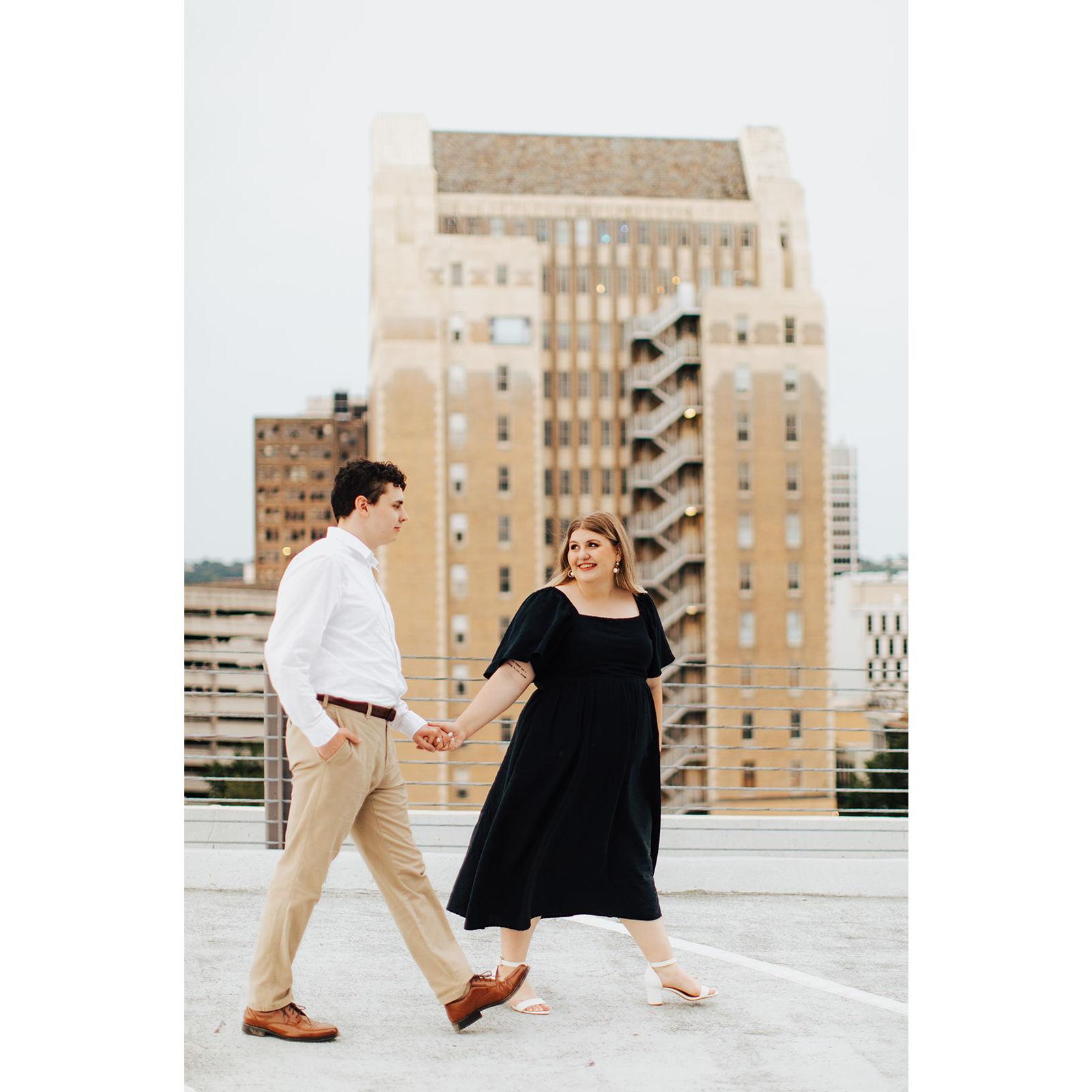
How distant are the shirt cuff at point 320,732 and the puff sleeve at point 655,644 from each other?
1.10 m

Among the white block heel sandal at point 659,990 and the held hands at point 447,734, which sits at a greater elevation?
the held hands at point 447,734

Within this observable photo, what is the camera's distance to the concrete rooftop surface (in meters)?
3.32

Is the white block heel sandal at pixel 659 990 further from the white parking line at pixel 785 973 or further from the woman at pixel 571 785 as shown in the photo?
the white parking line at pixel 785 973

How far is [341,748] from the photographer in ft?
11.5

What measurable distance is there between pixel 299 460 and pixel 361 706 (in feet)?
323

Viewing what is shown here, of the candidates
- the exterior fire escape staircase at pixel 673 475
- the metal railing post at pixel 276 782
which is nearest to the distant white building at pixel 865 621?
the exterior fire escape staircase at pixel 673 475

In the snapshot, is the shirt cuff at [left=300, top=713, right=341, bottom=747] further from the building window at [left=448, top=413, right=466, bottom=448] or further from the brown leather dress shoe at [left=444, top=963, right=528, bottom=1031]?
the building window at [left=448, top=413, right=466, bottom=448]

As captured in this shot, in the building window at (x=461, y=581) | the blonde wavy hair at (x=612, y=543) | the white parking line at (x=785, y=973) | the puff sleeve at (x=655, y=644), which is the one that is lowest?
the building window at (x=461, y=581)

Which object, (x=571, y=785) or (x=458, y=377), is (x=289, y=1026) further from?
(x=458, y=377)

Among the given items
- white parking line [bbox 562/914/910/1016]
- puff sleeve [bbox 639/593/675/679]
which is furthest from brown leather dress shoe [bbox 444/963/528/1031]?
puff sleeve [bbox 639/593/675/679]

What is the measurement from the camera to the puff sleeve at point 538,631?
3.92m

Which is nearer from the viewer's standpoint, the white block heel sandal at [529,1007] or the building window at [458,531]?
the white block heel sandal at [529,1007]

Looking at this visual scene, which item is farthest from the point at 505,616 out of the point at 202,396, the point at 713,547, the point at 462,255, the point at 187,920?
the point at 187,920

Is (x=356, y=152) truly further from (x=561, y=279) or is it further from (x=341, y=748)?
(x=341, y=748)
